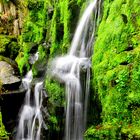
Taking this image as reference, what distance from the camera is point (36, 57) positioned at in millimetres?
15656

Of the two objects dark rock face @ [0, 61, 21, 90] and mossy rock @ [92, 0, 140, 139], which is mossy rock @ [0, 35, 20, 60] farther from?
mossy rock @ [92, 0, 140, 139]

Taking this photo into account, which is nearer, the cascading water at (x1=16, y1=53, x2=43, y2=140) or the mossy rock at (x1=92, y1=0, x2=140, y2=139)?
the mossy rock at (x1=92, y1=0, x2=140, y2=139)

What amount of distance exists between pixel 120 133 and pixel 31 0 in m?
12.6

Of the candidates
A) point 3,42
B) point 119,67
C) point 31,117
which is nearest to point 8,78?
point 31,117

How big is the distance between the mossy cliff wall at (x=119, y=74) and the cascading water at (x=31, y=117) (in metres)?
2.94

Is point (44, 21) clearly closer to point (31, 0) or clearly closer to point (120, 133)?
point (31, 0)

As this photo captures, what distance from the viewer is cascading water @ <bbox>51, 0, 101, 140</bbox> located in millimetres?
10078

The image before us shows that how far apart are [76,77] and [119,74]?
2.35 m

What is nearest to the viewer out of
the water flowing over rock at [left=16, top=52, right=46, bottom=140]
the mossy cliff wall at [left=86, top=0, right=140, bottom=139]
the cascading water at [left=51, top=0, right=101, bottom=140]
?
the mossy cliff wall at [left=86, top=0, right=140, bottom=139]

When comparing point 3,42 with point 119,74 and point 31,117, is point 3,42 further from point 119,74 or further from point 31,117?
point 119,74

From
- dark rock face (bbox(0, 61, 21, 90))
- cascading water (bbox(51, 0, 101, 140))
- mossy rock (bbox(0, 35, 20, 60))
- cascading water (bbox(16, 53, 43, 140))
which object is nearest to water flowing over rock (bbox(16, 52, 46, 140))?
cascading water (bbox(16, 53, 43, 140))

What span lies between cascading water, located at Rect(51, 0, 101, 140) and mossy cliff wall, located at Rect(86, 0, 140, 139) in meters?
0.60

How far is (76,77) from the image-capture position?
10.6m

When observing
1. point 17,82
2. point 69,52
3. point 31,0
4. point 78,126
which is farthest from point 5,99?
point 31,0
